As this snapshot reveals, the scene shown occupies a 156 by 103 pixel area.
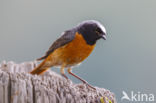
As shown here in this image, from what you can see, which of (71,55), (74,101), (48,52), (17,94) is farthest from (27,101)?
(48,52)

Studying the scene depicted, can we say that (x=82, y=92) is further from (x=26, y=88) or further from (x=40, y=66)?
(x=40, y=66)

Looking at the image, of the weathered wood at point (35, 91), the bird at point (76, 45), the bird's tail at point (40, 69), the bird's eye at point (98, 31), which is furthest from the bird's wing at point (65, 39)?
the weathered wood at point (35, 91)

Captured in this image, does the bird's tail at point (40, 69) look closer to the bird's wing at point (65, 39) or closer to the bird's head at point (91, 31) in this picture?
the bird's wing at point (65, 39)

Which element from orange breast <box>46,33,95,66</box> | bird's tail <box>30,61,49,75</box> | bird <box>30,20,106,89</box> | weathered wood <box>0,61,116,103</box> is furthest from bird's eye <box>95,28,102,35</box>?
weathered wood <box>0,61,116,103</box>

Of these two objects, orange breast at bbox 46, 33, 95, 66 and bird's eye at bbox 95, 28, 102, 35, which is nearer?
bird's eye at bbox 95, 28, 102, 35

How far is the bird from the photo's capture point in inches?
150

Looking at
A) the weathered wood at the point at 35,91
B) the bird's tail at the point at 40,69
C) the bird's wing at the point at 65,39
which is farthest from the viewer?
the bird's tail at the point at 40,69

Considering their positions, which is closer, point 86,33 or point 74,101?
point 74,101

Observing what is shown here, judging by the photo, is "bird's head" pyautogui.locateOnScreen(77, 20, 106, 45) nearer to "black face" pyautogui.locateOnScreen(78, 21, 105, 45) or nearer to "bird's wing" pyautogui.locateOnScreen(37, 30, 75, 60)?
"black face" pyautogui.locateOnScreen(78, 21, 105, 45)

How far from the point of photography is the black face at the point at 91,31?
147 inches

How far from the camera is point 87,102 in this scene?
2.64 metres

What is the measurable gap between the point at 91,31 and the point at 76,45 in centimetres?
28

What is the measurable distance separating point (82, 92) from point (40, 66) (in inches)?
64.7

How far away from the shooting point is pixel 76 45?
3939mm
